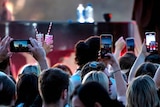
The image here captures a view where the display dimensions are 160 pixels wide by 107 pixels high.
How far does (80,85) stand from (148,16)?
7936 mm

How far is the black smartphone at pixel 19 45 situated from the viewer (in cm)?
454

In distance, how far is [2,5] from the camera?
13.5 m

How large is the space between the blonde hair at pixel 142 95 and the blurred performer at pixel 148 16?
679 centimetres

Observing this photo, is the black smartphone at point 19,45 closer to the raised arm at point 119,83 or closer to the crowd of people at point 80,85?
the crowd of people at point 80,85

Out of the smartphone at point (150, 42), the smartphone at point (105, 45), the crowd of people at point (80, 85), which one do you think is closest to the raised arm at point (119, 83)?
the crowd of people at point (80, 85)

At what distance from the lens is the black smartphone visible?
4543mm

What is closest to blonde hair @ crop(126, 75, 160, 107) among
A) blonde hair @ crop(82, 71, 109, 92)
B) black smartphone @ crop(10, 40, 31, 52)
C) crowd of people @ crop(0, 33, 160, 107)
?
crowd of people @ crop(0, 33, 160, 107)

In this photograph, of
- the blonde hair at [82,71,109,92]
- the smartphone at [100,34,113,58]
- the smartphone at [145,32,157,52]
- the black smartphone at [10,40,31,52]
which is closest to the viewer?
the blonde hair at [82,71,109,92]

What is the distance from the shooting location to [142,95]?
13.0ft

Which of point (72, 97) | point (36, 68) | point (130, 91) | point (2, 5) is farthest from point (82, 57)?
point (2, 5)

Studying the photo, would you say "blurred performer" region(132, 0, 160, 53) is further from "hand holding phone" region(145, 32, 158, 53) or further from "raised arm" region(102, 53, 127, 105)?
"raised arm" region(102, 53, 127, 105)

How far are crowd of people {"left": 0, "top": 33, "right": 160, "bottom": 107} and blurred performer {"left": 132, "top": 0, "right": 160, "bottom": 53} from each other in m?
5.55

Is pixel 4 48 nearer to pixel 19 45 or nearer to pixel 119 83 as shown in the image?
pixel 19 45

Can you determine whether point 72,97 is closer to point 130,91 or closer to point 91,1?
point 130,91
